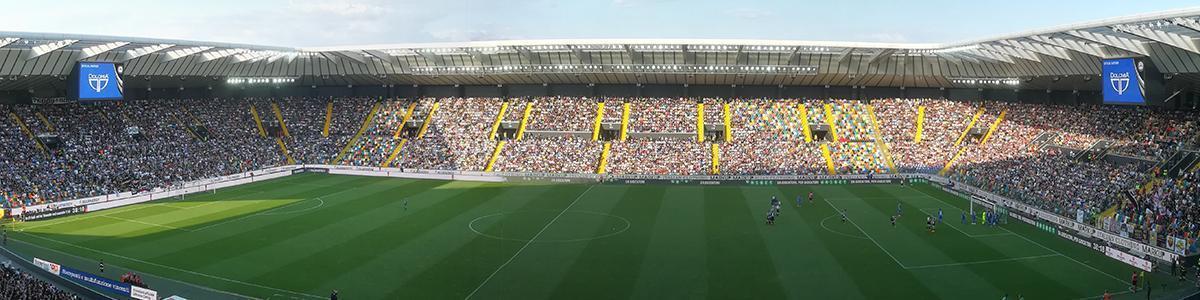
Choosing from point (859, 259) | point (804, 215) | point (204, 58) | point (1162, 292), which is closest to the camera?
point (1162, 292)

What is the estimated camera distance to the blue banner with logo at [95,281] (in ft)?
79.9

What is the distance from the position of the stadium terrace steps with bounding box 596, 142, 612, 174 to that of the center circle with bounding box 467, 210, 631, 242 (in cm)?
1730

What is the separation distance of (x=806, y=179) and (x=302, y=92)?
4663cm

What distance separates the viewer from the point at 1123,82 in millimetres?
37375

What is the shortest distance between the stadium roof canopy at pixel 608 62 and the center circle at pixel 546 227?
17760 mm

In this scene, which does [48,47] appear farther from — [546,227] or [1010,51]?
[1010,51]

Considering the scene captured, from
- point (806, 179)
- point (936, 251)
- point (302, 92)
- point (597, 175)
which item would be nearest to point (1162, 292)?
point (936, 251)

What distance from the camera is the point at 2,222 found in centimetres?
3778

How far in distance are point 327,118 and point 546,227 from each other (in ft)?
134

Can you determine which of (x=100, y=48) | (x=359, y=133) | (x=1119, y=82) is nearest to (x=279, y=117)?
(x=359, y=133)

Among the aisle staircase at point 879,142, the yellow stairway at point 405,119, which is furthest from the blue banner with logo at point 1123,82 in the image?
the yellow stairway at point 405,119

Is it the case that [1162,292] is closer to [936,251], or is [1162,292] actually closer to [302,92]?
[936,251]

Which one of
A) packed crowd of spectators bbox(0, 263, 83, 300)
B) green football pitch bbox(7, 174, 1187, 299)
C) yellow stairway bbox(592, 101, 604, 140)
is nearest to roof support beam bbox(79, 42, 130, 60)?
green football pitch bbox(7, 174, 1187, 299)

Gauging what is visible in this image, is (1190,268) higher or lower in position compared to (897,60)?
lower
